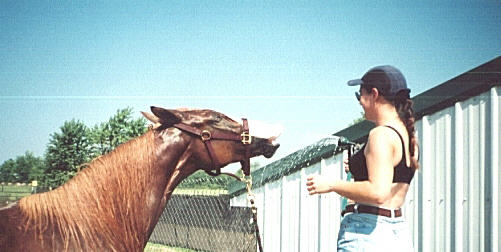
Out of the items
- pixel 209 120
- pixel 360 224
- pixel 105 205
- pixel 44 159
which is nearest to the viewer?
pixel 360 224

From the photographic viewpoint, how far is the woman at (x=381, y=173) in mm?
1896

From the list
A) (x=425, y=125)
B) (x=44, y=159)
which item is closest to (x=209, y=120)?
(x=425, y=125)

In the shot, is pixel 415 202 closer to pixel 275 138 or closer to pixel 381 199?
pixel 275 138

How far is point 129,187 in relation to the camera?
2.60 metres

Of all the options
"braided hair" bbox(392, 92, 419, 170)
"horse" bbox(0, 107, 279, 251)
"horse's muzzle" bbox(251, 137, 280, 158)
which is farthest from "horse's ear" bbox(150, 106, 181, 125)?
"braided hair" bbox(392, 92, 419, 170)

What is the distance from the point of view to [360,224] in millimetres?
2043

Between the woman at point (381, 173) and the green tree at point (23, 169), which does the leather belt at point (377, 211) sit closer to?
the woman at point (381, 173)

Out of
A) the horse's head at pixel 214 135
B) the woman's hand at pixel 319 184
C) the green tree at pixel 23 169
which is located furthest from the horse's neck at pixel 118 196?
the green tree at pixel 23 169

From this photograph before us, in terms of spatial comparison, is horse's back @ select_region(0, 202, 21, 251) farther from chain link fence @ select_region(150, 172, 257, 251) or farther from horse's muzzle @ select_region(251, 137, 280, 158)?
chain link fence @ select_region(150, 172, 257, 251)

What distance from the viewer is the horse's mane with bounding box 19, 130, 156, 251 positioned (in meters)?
2.41

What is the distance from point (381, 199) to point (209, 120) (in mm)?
1358

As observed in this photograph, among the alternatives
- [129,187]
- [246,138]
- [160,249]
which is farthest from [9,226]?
[160,249]

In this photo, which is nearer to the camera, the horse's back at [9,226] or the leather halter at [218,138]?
the horse's back at [9,226]

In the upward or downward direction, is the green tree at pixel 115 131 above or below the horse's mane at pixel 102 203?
above
